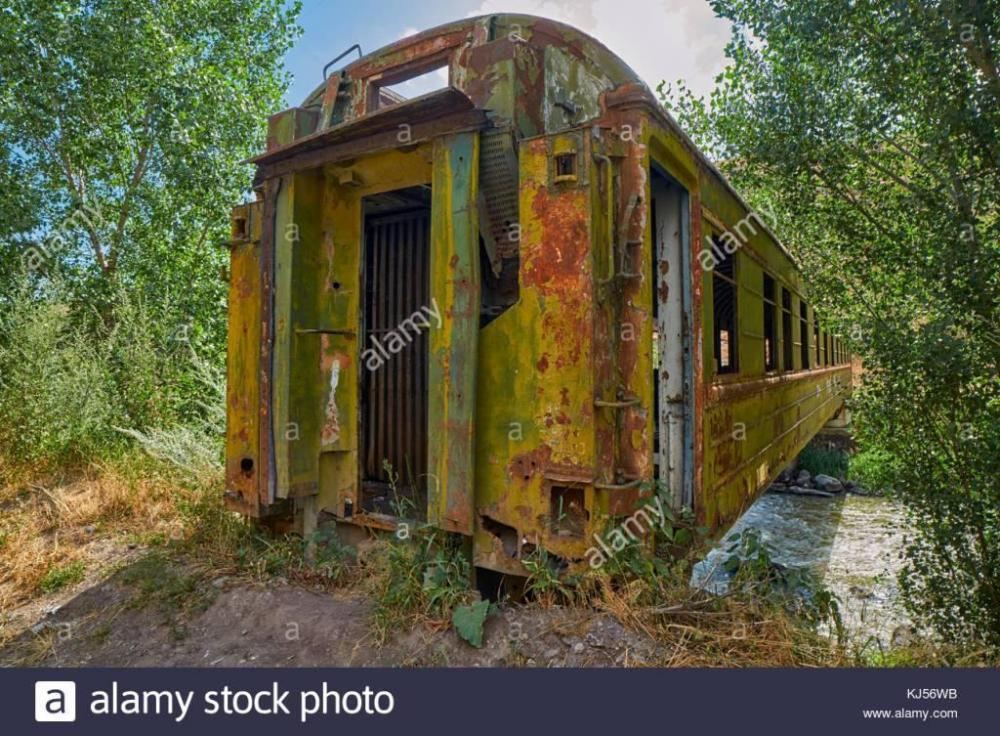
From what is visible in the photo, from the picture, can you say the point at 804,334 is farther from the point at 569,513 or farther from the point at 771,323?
the point at 569,513

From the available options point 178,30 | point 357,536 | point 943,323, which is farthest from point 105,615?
point 178,30

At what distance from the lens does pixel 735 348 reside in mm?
4793

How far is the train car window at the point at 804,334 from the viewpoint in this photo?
861 centimetres

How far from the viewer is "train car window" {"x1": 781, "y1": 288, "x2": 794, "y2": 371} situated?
702cm

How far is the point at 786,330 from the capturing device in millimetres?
7434

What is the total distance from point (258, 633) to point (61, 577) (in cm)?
203

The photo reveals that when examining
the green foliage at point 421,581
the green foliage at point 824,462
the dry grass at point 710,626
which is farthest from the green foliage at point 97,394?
the green foliage at point 824,462

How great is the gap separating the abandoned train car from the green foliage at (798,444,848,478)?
31.3 feet

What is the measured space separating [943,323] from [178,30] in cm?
1175

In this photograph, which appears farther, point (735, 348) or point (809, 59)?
point (809, 59)

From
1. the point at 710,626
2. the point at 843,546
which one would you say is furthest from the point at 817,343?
the point at 710,626

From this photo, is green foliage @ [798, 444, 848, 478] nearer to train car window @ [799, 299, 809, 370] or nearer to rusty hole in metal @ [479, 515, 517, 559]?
train car window @ [799, 299, 809, 370]
